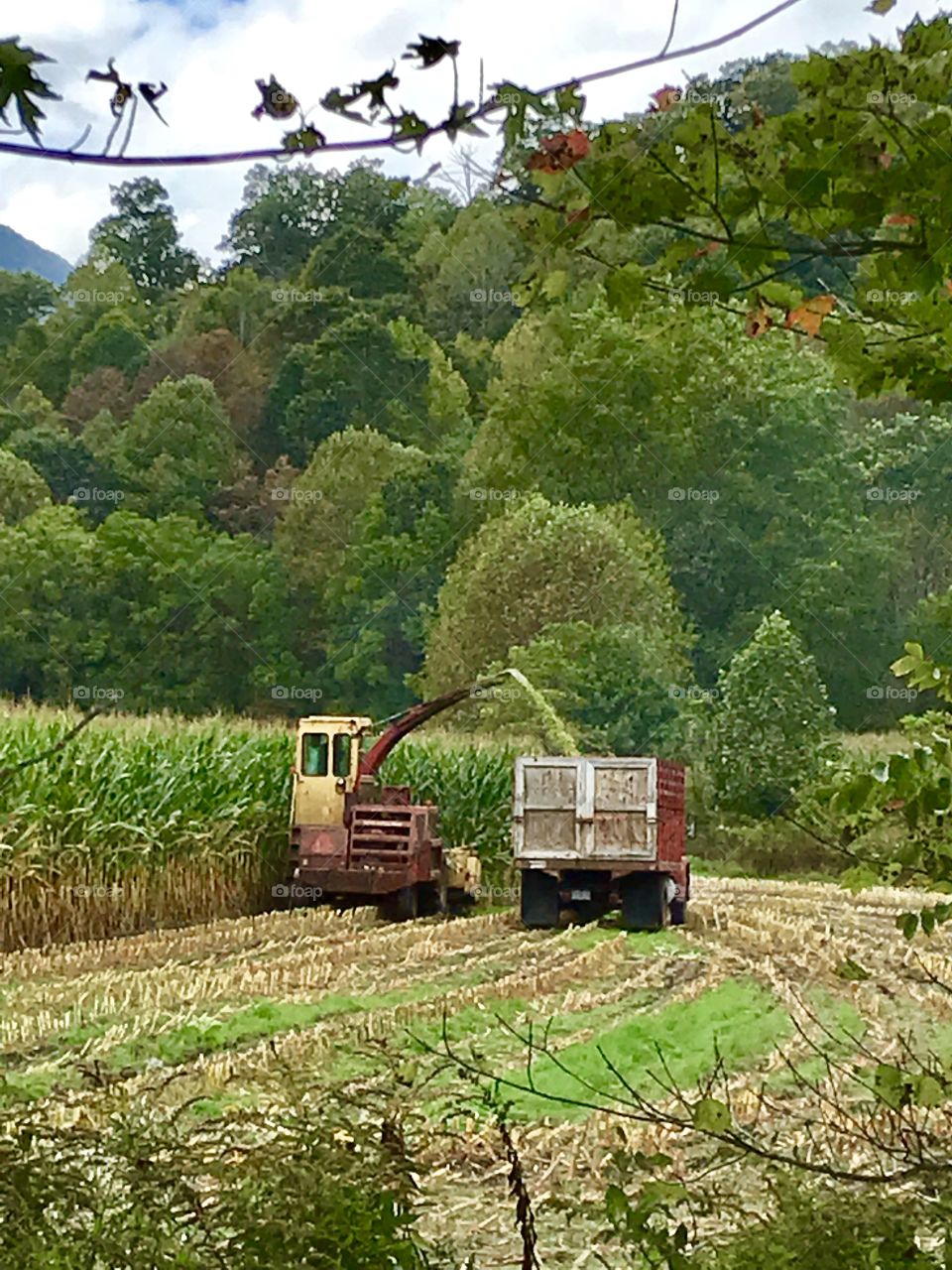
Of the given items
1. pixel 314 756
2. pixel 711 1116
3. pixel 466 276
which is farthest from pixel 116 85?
pixel 466 276

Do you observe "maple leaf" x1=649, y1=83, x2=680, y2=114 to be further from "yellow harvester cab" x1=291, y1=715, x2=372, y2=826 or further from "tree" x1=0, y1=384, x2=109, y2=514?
"tree" x1=0, y1=384, x2=109, y2=514

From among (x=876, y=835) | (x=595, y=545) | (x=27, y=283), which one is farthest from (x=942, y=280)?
(x=27, y=283)

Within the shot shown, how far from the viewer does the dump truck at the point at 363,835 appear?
6.36m

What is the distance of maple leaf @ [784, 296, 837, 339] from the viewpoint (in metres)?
1.21

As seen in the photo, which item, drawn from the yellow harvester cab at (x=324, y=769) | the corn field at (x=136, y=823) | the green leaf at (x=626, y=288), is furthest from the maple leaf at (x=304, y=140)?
the yellow harvester cab at (x=324, y=769)

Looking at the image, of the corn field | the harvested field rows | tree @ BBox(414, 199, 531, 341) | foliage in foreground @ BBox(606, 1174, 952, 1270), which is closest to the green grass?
the harvested field rows

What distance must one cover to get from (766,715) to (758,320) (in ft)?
33.0

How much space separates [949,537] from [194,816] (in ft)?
34.4

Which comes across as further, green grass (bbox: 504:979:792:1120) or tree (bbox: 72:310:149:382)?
tree (bbox: 72:310:149:382)

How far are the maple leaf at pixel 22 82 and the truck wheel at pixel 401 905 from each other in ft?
19.3

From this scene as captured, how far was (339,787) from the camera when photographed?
678 cm

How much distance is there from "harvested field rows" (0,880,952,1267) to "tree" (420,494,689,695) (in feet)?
19.0

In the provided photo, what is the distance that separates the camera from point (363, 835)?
6.39 meters

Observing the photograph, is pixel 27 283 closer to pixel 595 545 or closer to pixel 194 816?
pixel 595 545
